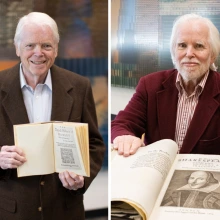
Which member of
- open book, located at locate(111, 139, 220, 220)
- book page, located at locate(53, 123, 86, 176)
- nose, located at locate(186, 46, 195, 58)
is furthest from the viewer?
nose, located at locate(186, 46, 195, 58)

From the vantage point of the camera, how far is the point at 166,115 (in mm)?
1265

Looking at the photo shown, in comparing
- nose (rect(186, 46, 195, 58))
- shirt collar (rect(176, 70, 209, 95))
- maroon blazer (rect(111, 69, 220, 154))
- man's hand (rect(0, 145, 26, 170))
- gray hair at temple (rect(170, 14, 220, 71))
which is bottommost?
man's hand (rect(0, 145, 26, 170))

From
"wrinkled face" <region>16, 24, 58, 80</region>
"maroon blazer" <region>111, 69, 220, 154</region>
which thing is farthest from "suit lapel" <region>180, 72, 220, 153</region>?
"wrinkled face" <region>16, 24, 58, 80</region>

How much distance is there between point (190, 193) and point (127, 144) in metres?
0.28

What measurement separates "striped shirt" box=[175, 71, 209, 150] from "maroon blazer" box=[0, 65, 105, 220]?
31cm

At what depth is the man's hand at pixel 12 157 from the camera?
1.08 metres

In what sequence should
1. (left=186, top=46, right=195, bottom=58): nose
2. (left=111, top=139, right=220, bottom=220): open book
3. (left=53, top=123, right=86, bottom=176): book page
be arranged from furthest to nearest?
(left=186, top=46, right=195, bottom=58): nose → (left=53, top=123, right=86, bottom=176): book page → (left=111, top=139, right=220, bottom=220): open book

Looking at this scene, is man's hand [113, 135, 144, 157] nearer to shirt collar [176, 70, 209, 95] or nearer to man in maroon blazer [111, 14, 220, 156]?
man in maroon blazer [111, 14, 220, 156]

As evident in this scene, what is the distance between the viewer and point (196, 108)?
1227mm

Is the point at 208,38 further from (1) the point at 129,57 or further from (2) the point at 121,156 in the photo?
(2) the point at 121,156

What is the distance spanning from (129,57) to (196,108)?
0.32 metres

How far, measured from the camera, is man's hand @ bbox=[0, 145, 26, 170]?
1080 millimetres

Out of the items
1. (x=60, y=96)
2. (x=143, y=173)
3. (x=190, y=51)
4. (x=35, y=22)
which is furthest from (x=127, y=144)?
(x=35, y=22)

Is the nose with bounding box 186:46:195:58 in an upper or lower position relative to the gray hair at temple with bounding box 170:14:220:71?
lower
